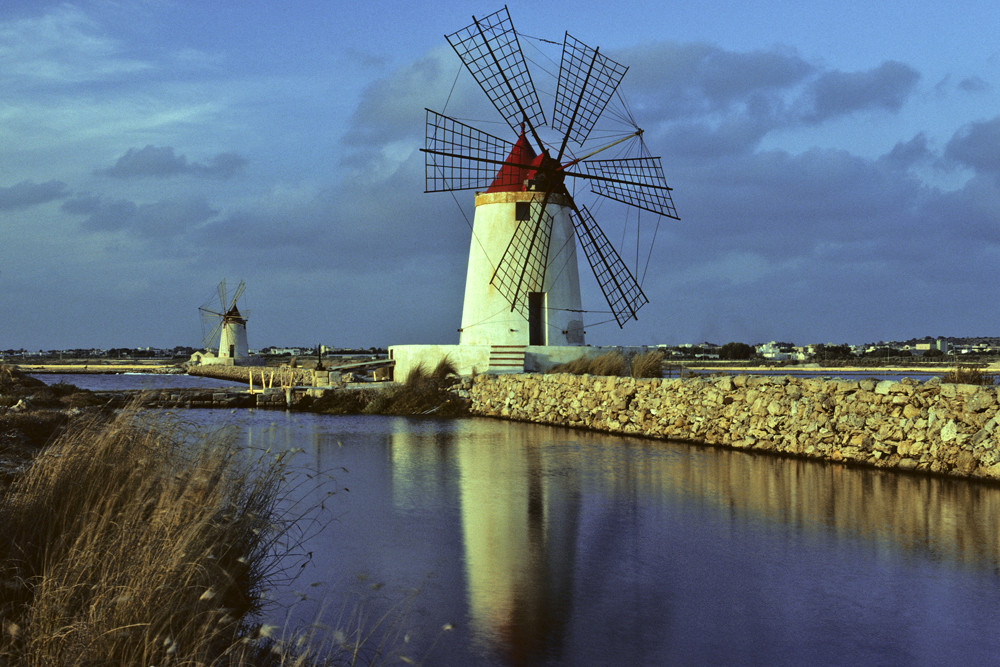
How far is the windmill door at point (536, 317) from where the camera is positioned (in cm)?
2475

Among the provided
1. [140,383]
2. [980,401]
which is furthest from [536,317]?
[140,383]

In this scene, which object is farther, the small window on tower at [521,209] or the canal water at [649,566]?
the small window on tower at [521,209]

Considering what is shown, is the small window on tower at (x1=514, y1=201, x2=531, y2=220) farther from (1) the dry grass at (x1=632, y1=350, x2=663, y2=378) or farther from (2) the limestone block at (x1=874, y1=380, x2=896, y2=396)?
(2) the limestone block at (x1=874, y1=380, x2=896, y2=396)

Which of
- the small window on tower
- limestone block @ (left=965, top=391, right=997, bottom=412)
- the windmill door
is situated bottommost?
limestone block @ (left=965, top=391, right=997, bottom=412)

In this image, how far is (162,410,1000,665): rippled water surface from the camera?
4.54 metres

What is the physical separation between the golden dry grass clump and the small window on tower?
1876 cm

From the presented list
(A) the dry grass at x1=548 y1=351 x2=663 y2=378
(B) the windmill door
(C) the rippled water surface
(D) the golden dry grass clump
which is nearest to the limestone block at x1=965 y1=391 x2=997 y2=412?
(C) the rippled water surface

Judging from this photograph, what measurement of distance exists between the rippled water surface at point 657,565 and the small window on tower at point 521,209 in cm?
1408

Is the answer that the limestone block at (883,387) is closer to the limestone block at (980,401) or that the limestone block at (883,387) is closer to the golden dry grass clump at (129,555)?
the limestone block at (980,401)

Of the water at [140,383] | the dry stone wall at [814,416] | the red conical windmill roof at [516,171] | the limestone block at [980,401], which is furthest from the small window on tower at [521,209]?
A: the limestone block at [980,401]

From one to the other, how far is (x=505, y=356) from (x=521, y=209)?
4365 millimetres

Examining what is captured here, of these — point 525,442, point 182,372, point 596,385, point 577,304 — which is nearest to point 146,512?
point 525,442

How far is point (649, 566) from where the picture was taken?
6.14 meters

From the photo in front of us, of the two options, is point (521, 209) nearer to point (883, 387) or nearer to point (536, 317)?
point (536, 317)
